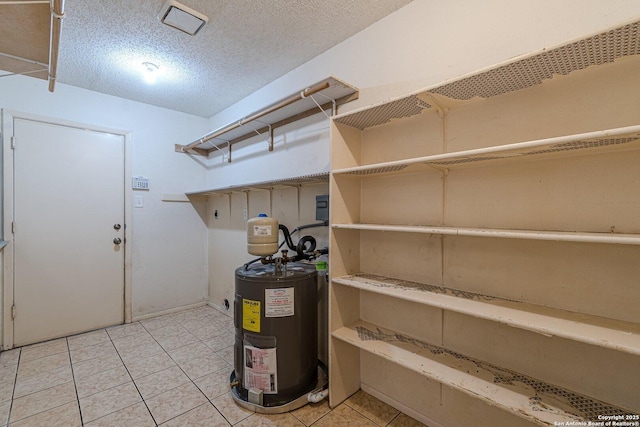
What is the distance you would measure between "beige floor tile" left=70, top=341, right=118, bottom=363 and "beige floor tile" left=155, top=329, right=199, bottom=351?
0.38 metres

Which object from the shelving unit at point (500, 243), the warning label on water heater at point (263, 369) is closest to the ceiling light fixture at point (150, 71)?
the shelving unit at point (500, 243)

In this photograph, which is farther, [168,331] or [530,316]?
[168,331]

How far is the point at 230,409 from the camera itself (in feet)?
5.75

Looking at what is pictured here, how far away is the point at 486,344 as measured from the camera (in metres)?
1.40

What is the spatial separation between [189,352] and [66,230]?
183 centimetres

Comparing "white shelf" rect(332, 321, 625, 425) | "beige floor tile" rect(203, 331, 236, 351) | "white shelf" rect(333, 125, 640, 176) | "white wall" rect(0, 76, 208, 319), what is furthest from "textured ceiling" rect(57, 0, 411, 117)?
"beige floor tile" rect(203, 331, 236, 351)

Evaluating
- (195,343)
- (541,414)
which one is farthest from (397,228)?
(195,343)

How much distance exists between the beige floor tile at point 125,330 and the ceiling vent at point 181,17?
2938 millimetres

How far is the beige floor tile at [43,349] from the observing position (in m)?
2.39

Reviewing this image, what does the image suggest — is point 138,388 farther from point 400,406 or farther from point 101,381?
point 400,406

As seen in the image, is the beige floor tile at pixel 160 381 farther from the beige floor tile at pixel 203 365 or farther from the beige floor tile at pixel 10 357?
the beige floor tile at pixel 10 357

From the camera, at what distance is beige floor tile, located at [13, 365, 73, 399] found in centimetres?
192

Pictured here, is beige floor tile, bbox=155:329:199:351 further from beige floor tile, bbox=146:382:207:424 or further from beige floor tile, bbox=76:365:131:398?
beige floor tile, bbox=146:382:207:424

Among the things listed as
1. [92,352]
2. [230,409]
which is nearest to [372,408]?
[230,409]
